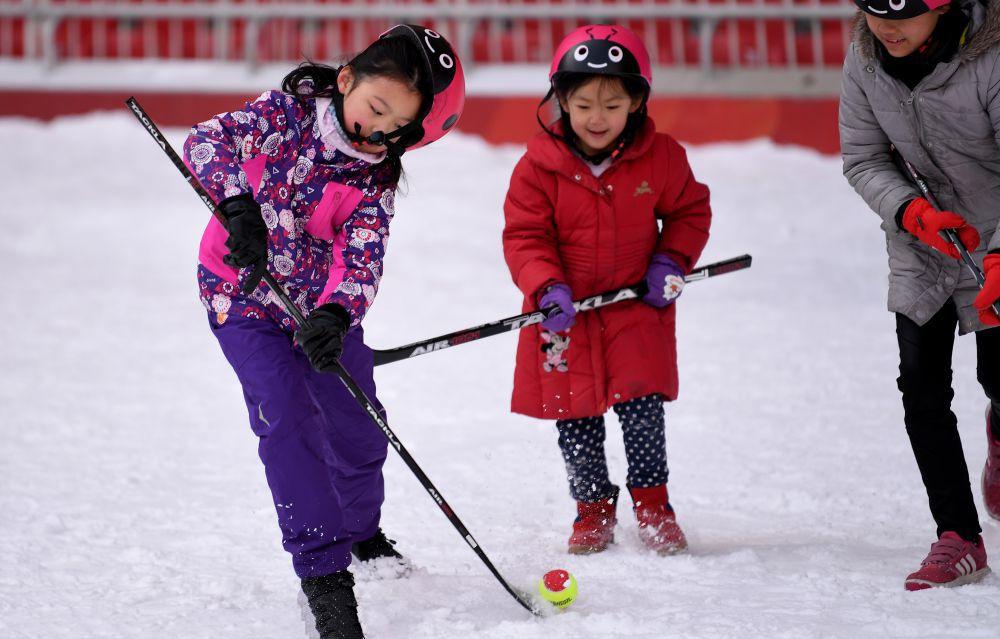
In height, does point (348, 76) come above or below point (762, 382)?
above

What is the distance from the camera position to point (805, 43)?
944 centimetres

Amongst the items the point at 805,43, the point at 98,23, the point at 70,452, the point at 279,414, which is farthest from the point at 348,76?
the point at 98,23

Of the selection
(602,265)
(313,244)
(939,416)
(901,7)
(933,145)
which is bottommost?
(939,416)

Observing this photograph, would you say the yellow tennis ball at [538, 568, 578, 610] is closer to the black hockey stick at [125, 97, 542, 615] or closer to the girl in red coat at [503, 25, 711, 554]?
the black hockey stick at [125, 97, 542, 615]

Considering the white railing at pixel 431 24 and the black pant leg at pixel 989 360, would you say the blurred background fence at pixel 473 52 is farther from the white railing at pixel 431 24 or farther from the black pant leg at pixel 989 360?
the black pant leg at pixel 989 360

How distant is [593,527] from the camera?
10.8ft

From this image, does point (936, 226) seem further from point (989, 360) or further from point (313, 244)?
point (313, 244)

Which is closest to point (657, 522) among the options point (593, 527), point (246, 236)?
point (593, 527)

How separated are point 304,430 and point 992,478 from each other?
2.05 meters

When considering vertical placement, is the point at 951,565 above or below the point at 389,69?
below

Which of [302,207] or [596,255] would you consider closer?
[302,207]

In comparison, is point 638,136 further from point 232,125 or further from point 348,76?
point 232,125

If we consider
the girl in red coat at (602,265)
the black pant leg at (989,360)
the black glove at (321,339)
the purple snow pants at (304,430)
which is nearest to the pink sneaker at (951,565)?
the black pant leg at (989,360)

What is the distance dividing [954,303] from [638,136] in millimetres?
955
